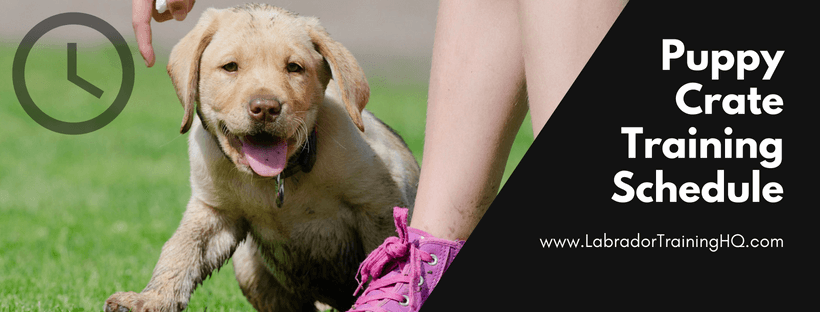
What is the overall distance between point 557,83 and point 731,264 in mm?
689

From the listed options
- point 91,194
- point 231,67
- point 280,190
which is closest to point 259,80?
point 231,67

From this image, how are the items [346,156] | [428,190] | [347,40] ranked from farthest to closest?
1. [347,40]
2. [346,156]
3. [428,190]

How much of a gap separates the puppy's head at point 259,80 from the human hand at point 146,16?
30 cm

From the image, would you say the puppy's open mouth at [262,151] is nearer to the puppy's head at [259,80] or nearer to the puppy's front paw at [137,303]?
the puppy's head at [259,80]

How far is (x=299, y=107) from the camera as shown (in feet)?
9.69

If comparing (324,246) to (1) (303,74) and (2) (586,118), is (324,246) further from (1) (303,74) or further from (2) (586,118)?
(2) (586,118)

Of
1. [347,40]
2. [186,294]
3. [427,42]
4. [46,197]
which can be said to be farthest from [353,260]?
[427,42]

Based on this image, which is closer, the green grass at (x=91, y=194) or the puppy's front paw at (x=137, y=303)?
the puppy's front paw at (x=137, y=303)

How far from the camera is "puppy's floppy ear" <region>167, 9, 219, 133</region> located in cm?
301

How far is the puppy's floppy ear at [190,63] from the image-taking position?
3012 mm

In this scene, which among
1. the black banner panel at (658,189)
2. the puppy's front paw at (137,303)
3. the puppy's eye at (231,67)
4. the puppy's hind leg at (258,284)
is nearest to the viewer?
the black banner panel at (658,189)

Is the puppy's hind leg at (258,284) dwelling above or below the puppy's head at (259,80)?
below

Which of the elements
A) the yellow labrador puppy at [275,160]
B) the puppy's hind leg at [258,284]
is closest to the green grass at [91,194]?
the puppy's hind leg at [258,284]

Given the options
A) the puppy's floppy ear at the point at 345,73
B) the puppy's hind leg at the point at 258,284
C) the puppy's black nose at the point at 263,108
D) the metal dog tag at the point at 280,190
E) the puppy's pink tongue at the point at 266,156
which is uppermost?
the puppy's floppy ear at the point at 345,73
